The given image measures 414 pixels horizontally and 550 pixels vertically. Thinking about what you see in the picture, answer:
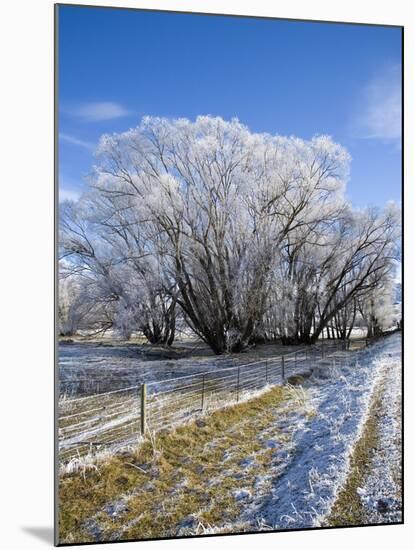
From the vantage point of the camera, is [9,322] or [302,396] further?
[302,396]

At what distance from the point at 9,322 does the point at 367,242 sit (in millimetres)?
2373

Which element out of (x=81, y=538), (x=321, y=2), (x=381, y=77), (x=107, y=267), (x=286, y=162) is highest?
(x=321, y=2)

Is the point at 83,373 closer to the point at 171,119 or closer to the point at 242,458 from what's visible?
the point at 242,458

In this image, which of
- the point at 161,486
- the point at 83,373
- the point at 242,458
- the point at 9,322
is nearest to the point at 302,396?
the point at 242,458

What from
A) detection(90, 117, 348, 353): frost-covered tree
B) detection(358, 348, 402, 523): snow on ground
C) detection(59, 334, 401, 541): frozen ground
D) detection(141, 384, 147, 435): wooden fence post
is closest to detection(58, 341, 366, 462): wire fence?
detection(141, 384, 147, 435): wooden fence post

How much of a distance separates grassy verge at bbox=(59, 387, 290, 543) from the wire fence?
10 cm

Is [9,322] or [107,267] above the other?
[107,267]

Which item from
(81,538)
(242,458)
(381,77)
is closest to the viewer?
(81,538)

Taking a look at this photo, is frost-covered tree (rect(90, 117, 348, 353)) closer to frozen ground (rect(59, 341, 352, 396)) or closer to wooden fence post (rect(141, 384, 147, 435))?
frozen ground (rect(59, 341, 352, 396))

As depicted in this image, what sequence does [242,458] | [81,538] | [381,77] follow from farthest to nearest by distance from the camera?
1. [381,77]
2. [242,458]
3. [81,538]

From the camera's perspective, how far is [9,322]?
4480 mm

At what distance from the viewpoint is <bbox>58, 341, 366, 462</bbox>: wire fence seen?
444 cm

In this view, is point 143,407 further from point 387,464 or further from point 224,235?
point 387,464

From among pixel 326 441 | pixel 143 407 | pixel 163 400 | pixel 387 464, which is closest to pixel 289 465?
pixel 326 441
